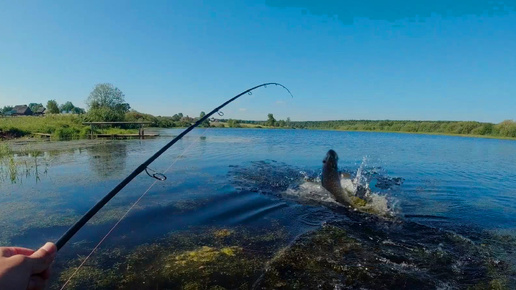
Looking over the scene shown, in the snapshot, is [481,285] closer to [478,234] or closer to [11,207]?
[478,234]

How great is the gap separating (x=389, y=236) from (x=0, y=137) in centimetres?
4798

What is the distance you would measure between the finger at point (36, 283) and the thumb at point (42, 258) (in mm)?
58

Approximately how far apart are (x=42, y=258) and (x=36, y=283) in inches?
6.4

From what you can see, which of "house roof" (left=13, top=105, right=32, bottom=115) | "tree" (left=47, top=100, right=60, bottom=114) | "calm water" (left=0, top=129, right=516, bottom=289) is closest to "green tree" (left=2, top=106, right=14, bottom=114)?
"house roof" (left=13, top=105, right=32, bottom=115)

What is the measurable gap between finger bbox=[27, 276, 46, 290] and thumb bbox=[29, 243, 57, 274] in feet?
0.19

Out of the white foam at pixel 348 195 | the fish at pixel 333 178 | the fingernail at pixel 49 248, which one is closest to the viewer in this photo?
the fingernail at pixel 49 248

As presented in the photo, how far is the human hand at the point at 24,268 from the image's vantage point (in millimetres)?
1579

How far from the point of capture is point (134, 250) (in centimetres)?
606

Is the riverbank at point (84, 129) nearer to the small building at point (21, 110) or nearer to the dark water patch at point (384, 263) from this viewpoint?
the dark water patch at point (384, 263)

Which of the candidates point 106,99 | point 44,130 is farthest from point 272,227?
point 106,99

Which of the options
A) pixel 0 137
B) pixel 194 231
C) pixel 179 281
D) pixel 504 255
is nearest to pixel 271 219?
pixel 194 231

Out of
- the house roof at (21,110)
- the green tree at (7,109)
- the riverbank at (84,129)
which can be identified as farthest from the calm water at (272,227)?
the green tree at (7,109)

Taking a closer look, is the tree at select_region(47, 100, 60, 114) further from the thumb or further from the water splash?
the thumb

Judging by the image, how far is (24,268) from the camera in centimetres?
167
